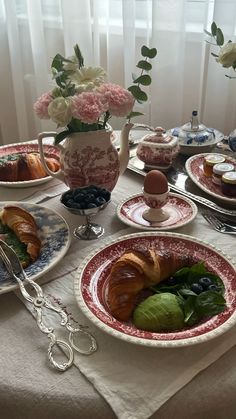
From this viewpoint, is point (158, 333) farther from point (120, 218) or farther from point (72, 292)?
point (120, 218)

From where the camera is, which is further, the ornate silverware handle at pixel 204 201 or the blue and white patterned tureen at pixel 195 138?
the blue and white patterned tureen at pixel 195 138

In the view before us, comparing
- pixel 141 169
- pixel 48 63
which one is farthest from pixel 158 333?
pixel 48 63

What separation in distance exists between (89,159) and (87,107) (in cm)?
14

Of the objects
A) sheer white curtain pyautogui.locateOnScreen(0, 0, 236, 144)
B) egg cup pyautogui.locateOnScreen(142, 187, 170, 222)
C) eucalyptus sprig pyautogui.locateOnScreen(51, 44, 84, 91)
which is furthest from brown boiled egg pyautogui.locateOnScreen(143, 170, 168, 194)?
sheer white curtain pyautogui.locateOnScreen(0, 0, 236, 144)

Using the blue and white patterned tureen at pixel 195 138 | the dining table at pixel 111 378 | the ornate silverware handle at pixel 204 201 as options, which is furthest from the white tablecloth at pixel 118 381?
the blue and white patterned tureen at pixel 195 138

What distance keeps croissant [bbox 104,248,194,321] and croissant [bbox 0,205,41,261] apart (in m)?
0.17

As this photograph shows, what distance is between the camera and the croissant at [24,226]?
2.60 feet

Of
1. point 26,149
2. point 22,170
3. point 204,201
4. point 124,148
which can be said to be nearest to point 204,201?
point 204,201

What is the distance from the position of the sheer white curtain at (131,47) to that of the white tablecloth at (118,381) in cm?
107

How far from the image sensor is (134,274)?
0.66 metres

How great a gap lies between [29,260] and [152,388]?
0.34 meters

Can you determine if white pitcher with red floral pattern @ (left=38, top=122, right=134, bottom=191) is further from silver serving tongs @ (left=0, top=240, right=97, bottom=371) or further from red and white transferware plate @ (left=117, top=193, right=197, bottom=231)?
silver serving tongs @ (left=0, top=240, right=97, bottom=371)

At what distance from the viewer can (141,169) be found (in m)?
1.15

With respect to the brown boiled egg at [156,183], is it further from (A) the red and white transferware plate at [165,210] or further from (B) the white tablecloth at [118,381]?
(B) the white tablecloth at [118,381]
